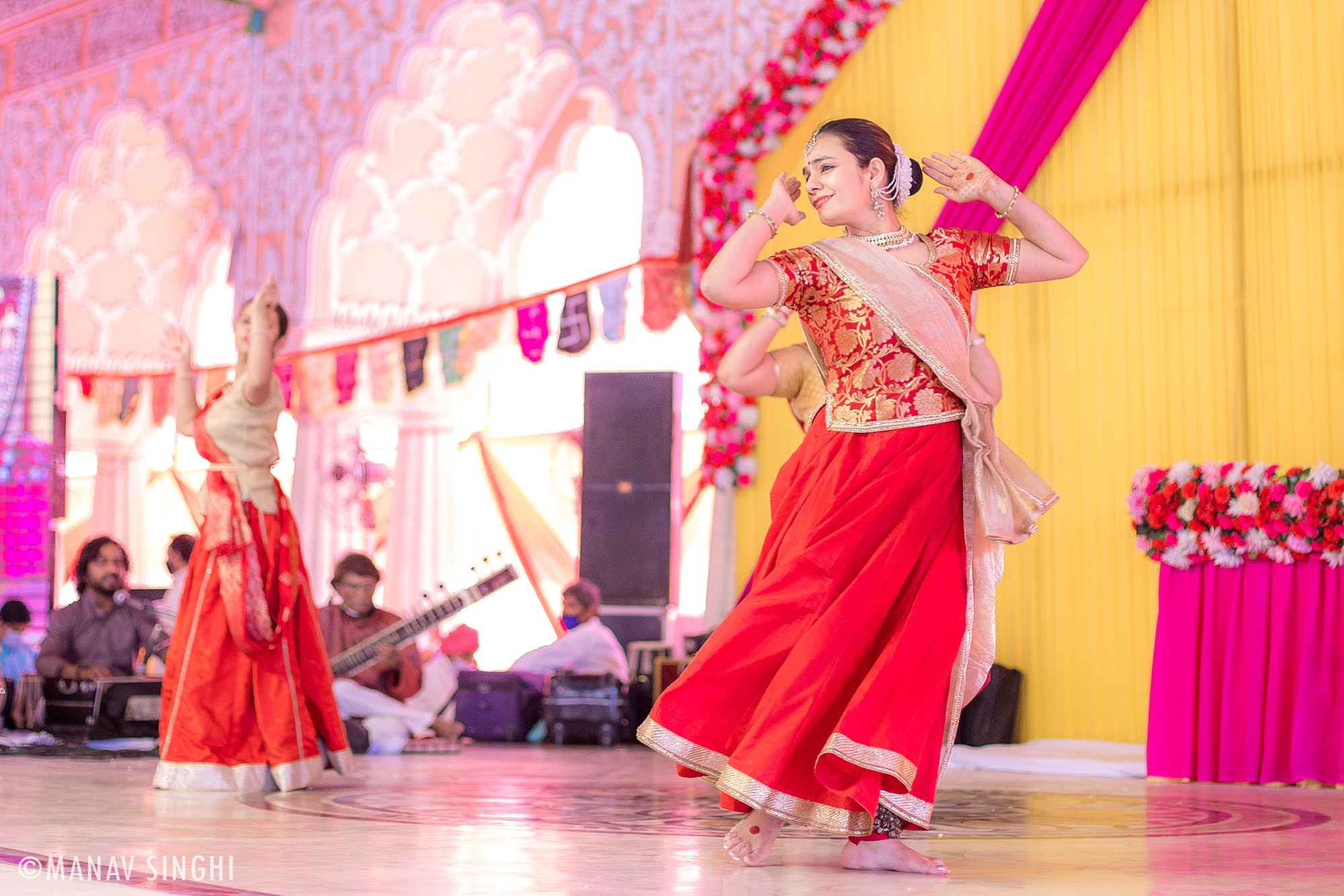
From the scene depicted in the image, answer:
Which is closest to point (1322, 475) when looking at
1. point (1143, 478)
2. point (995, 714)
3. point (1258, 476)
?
point (1258, 476)

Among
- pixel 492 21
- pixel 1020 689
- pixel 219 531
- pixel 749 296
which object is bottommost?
pixel 1020 689

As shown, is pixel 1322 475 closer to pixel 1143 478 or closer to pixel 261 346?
pixel 1143 478

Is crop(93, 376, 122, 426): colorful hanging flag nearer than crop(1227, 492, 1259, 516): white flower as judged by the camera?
No

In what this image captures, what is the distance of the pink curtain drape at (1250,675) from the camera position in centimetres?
461

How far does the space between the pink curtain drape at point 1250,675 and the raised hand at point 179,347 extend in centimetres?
314

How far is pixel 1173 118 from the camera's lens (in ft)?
19.3

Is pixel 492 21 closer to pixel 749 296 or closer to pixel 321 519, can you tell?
pixel 321 519

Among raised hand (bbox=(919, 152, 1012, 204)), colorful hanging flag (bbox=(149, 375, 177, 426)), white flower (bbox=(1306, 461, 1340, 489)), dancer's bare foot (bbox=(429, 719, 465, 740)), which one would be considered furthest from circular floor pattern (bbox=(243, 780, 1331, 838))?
colorful hanging flag (bbox=(149, 375, 177, 426))

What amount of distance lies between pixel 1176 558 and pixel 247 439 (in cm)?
289

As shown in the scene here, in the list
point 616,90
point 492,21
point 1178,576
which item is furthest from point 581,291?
point 1178,576

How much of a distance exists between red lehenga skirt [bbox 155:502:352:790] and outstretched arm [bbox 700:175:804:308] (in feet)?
7.06

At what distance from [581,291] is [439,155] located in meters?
1.55

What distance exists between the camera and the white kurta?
6.95 metres

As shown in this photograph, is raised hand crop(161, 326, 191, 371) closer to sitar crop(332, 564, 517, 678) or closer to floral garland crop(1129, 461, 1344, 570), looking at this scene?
sitar crop(332, 564, 517, 678)
